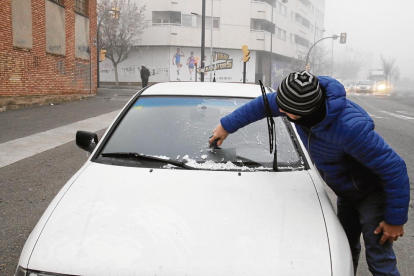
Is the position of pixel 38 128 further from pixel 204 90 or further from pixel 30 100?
pixel 204 90

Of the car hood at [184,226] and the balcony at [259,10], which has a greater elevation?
the balcony at [259,10]

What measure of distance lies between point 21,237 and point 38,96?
1368cm

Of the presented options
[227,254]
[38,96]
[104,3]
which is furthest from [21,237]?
[104,3]

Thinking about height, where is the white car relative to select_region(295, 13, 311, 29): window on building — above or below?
below

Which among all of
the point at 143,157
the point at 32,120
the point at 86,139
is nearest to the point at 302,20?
the point at 32,120

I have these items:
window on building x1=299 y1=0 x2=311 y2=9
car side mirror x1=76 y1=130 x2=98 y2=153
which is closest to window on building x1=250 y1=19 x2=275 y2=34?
window on building x1=299 y1=0 x2=311 y2=9

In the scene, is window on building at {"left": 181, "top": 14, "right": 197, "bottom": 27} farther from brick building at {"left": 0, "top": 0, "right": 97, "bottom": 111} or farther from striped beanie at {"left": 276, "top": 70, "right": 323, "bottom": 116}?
striped beanie at {"left": 276, "top": 70, "right": 323, "bottom": 116}

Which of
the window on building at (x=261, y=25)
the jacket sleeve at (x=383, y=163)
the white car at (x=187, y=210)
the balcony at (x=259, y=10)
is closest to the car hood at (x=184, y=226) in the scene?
the white car at (x=187, y=210)

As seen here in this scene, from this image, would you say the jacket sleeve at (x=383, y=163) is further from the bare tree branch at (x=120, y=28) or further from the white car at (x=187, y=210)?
the bare tree branch at (x=120, y=28)

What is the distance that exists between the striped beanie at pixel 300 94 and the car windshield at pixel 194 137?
62 centimetres

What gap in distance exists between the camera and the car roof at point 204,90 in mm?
3328

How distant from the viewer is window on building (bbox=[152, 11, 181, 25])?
46.5 metres

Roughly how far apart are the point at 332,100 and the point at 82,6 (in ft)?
68.5

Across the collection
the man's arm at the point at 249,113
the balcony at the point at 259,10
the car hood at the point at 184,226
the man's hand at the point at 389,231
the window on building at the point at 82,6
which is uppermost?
the balcony at the point at 259,10
